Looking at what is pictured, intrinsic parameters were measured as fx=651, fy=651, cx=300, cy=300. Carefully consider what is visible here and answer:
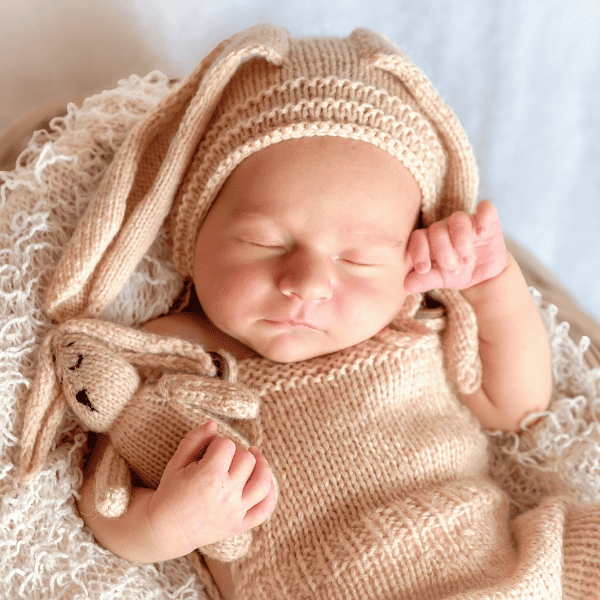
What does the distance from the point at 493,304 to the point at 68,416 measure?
85 centimetres

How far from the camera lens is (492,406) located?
134cm

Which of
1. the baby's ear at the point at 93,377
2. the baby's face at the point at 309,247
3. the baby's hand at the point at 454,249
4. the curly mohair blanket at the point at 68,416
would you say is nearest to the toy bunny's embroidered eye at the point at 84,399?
the baby's ear at the point at 93,377

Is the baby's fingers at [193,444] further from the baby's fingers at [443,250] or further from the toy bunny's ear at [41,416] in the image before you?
the baby's fingers at [443,250]

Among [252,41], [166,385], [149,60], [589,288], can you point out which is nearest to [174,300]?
[166,385]

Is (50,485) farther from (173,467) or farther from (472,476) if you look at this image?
(472,476)

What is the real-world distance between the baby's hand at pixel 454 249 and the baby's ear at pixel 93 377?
0.52 meters

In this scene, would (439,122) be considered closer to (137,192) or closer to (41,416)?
(137,192)

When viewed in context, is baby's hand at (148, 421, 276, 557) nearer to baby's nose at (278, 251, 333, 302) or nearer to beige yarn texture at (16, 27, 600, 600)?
beige yarn texture at (16, 27, 600, 600)

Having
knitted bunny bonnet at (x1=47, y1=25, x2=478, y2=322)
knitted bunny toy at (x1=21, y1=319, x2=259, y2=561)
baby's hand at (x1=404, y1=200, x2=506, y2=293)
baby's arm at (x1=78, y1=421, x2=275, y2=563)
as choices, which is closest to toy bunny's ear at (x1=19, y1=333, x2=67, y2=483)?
knitted bunny toy at (x1=21, y1=319, x2=259, y2=561)

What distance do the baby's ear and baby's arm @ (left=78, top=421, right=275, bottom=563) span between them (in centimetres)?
16

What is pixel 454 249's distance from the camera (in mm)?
1127

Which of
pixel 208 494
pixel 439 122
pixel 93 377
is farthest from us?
pixel 439 122

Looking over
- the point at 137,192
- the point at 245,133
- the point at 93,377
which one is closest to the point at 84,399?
the point at 93,377

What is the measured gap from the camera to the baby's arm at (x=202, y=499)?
948mm
